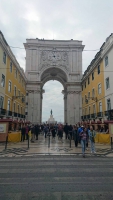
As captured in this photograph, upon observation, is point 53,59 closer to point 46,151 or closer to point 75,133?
point 75,133

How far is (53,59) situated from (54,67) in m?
2.48

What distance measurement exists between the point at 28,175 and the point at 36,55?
42235 mm

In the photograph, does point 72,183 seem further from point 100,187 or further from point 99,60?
point 99,60

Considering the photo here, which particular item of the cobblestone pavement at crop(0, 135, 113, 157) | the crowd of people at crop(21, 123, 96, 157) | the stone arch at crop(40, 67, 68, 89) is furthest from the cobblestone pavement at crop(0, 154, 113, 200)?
the stone arch at crop(40, 67, 68, 89)

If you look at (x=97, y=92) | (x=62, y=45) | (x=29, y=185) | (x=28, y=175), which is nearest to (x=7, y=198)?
A: (x=29, y=185)

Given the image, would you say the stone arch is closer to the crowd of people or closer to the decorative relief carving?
the decorative relief carving

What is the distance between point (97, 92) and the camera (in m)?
28.7

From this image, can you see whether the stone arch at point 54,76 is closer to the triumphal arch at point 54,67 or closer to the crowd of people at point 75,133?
the triumphal arch at point 54,67

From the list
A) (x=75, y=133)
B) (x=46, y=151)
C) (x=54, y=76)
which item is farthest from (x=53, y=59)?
(x=46, y=151)

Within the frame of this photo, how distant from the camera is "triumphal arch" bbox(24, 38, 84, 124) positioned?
42531 mm

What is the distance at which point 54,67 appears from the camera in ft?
146

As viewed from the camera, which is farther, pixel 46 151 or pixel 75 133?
pixel 75 133

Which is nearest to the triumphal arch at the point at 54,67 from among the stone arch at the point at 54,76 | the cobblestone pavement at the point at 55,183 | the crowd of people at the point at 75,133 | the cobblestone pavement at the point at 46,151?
the stone arch at the point at 54,76

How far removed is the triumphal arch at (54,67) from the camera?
42.5m
